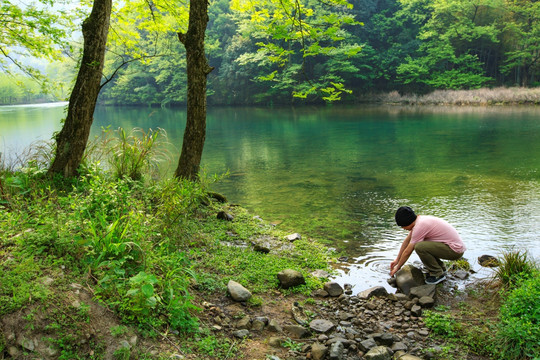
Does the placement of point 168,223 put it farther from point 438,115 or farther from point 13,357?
point 438,115

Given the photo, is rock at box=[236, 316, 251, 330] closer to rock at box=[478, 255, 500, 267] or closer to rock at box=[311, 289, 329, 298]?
rock at box=[311, 289, 329, 298]

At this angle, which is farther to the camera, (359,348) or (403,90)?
(403,90)

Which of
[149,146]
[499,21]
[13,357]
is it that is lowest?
[13,357]

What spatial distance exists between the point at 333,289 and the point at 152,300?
250 cm

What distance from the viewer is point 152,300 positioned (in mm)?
3061

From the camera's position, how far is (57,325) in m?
2.69

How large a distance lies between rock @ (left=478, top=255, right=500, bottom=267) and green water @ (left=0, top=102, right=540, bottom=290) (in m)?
0.12

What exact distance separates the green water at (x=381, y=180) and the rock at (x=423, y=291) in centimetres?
68

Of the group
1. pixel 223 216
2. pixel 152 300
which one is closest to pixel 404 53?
pixel 223 216

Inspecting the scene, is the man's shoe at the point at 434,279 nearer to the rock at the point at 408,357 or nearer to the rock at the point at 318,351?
the rock at the point at 408,357

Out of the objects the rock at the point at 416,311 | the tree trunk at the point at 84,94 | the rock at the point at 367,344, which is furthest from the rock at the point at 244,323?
the tree trunk at the point at 84,94

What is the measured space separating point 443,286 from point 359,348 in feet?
6.91

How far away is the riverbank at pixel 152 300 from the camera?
2779 mm

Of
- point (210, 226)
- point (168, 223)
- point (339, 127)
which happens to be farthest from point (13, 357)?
point (339, 127)
